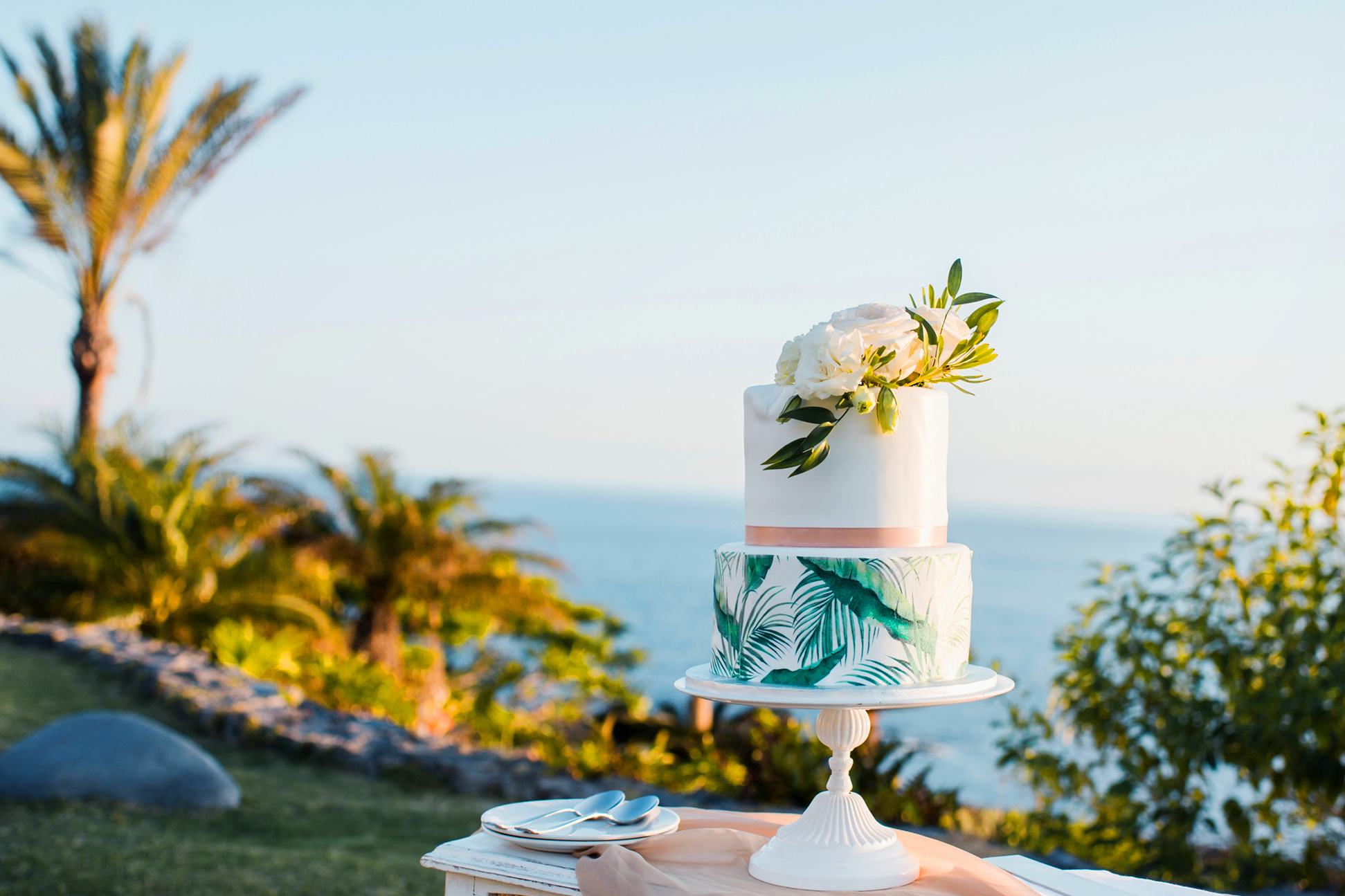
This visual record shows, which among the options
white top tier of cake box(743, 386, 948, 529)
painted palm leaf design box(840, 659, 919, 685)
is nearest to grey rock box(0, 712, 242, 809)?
white top tier of cake box(743, 386, 948, 529)

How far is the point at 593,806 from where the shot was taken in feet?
8.66

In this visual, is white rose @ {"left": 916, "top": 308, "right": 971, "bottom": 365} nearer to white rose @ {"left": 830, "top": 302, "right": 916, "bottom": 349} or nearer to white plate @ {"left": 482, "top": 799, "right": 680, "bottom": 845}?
white rose @ {"left": 830, "top": 302, "right": 916, "bottom": 349}

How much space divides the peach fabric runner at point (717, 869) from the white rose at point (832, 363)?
113cm

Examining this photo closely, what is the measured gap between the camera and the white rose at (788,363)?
2.48 meters

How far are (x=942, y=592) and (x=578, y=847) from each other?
1.07 metres

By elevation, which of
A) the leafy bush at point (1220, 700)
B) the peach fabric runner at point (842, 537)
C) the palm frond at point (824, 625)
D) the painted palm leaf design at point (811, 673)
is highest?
the peach fabric runner at point (842, 537)

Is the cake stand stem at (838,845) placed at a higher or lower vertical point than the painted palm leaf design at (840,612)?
lower

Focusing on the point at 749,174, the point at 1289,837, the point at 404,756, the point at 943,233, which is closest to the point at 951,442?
the point at 1289,837

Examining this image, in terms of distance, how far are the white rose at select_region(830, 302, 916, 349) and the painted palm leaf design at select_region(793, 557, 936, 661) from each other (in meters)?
0.52

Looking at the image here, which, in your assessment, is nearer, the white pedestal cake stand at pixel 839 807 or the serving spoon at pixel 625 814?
the white pedestal cake stand at pixel 839 807

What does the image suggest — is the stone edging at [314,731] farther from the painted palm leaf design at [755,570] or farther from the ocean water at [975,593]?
the painted palm leaf design at [755,570]

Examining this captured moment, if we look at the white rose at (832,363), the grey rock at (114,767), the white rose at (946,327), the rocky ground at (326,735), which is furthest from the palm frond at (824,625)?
the grey rock at (114,767)

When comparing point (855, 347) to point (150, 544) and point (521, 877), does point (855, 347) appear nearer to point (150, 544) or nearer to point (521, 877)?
point (521, 877)

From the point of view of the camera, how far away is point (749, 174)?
29.4ft
